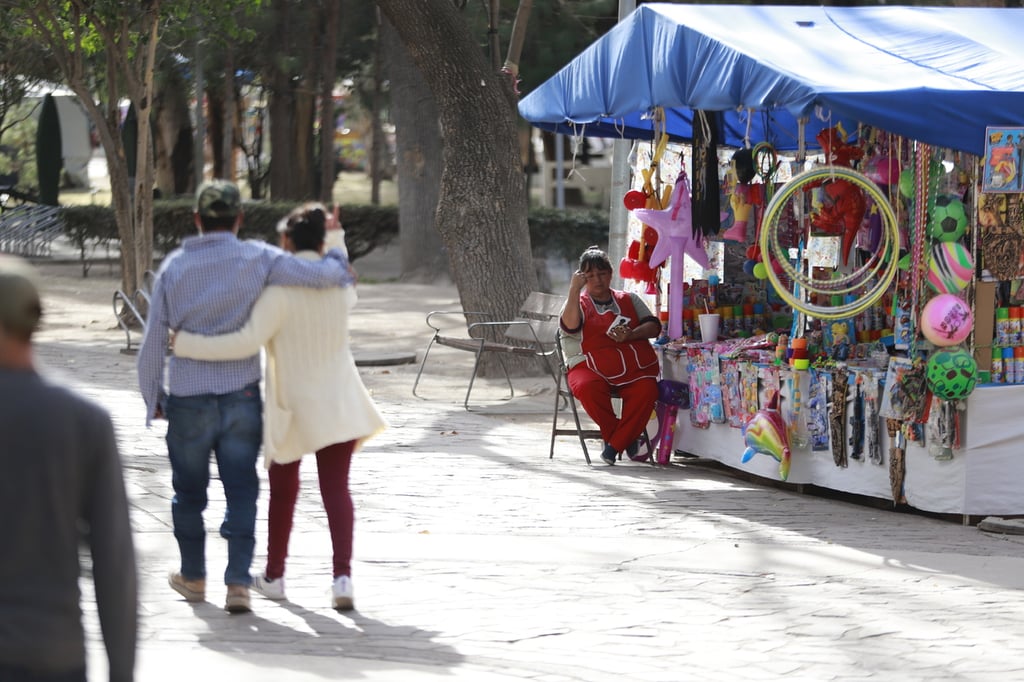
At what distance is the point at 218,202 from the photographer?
5.53 meters

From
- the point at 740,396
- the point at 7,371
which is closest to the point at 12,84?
the point at 740,396

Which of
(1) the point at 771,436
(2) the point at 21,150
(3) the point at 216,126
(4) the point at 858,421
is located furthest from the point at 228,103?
(4) the point at 858,421

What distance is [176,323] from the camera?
18.1 ft

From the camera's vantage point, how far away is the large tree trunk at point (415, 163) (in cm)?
2316

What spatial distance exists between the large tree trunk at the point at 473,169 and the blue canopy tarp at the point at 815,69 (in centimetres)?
305

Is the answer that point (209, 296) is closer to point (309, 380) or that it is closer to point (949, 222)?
point (309, 380)

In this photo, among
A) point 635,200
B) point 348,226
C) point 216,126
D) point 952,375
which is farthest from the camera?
point 216,126

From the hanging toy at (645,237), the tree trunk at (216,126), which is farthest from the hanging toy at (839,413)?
the tree trunk at (216,126)

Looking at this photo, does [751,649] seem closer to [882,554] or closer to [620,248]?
[882,554]

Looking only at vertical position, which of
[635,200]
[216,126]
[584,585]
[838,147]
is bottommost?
[584,585]

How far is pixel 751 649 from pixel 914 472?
2.73 meters

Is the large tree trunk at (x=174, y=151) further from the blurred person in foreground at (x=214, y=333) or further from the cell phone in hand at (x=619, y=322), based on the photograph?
the blurred person in foreground at (x=214, y=333)

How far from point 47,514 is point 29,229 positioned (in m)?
24.4

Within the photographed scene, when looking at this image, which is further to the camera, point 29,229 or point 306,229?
point 29,229
